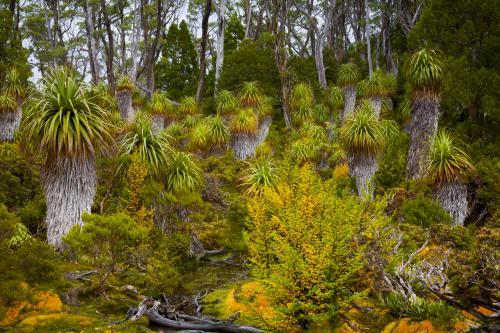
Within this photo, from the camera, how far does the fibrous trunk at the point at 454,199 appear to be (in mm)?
13961

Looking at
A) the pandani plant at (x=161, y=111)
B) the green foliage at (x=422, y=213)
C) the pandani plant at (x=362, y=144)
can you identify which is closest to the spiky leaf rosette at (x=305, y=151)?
the pandani plant at (x=362, y=144)

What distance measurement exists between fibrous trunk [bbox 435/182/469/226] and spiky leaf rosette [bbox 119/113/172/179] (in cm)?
845

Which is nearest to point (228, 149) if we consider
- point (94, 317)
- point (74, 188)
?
point (74, 188)

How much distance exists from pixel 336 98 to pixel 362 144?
36.4 feet

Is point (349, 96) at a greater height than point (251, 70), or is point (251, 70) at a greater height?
point (251, 70)

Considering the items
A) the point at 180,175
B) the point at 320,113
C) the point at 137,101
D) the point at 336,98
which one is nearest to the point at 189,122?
the point at 137,101

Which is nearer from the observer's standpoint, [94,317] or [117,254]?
[94,317]

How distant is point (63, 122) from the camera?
11.5 metres

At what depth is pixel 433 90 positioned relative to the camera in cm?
1667

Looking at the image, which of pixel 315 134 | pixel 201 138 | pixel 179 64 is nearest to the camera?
pixel 201 138

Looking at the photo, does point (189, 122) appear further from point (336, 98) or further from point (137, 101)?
point (336, 98)

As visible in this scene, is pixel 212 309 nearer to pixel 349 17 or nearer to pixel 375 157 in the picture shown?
pixel 375 157

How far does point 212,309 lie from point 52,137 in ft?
18.7

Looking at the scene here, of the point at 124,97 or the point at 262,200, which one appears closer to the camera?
the point at 262,200
